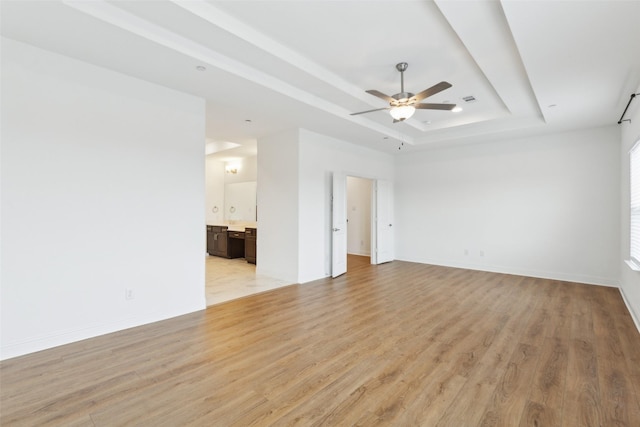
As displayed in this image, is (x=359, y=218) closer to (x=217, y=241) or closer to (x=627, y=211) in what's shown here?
(x=217, y=241)

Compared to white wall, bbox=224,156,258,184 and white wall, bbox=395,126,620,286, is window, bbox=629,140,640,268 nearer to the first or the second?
white wall, bbox=395,126,620,286

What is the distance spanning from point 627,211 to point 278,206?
217 inches

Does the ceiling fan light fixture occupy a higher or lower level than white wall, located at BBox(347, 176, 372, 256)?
higher

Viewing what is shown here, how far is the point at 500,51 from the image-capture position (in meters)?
3.07

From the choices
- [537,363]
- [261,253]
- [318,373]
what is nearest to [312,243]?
[261,253]

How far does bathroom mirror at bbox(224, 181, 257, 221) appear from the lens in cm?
852

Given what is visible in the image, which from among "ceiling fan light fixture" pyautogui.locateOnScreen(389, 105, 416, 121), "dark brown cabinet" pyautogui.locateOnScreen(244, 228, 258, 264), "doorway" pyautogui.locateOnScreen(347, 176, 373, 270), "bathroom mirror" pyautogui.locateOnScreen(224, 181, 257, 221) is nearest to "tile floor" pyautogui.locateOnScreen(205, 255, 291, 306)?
"dark brown cabinet" pyautogui.locateOnScreen(244, 228, 258, 264)

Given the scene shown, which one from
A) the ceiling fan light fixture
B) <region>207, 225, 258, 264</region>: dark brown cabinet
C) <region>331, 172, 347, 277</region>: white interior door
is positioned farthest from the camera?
<region>207, 225, 258, 264</region>: dark brown cabinet

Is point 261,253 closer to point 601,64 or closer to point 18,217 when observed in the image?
point 18,217

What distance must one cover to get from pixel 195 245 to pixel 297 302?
1609mm

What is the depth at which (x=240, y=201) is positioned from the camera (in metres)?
8.88

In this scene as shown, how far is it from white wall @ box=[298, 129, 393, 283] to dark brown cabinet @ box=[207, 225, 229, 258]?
326 cm

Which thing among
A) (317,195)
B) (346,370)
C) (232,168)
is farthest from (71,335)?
(232,168)

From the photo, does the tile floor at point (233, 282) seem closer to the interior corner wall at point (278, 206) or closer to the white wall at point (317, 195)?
the interior corner wall at point (278, 206)
